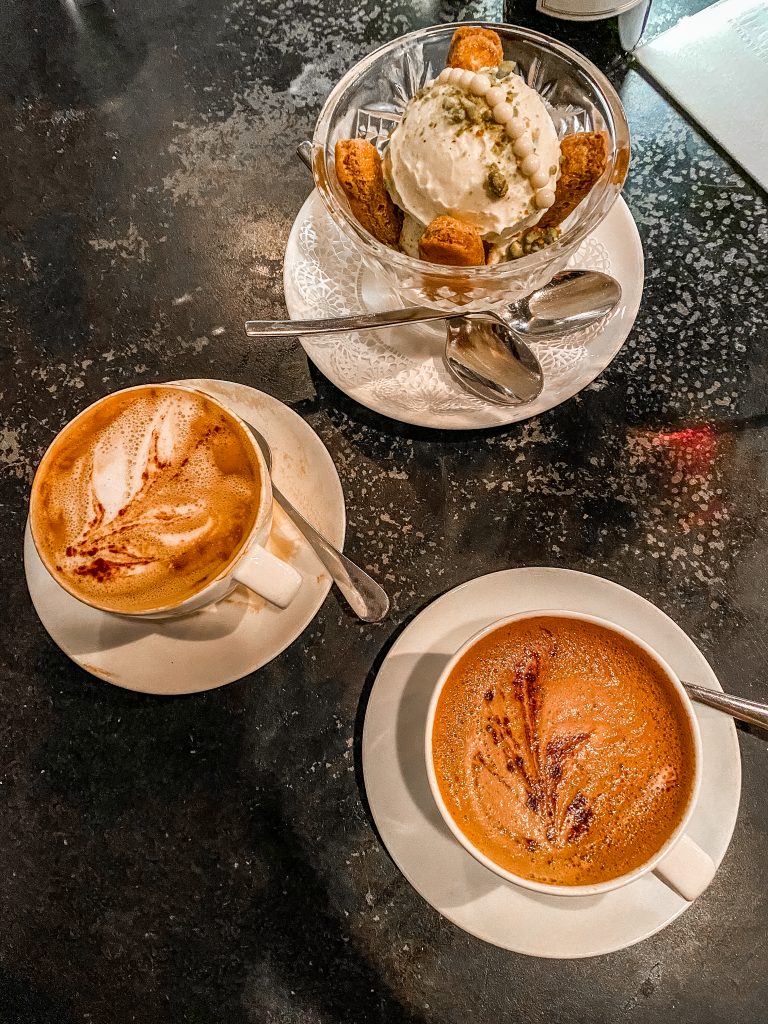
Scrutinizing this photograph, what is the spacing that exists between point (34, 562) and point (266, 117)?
721 millimetres

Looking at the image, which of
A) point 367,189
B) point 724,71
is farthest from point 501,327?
point 724,71

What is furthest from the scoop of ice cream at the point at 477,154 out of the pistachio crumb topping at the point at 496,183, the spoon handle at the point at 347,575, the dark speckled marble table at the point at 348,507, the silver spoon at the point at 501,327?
the spoon handle at the point at 347,575

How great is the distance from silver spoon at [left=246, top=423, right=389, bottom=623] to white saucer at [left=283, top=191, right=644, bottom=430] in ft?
0.48

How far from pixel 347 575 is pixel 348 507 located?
122mm

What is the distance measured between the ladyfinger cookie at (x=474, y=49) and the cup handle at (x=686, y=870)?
84cm

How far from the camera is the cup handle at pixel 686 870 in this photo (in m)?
0.69

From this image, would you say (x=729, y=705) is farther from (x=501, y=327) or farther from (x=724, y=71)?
(x=724, y=71)

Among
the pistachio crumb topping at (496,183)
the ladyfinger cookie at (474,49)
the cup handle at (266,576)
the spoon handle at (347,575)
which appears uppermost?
the ladyfinger cookie at (474,49)

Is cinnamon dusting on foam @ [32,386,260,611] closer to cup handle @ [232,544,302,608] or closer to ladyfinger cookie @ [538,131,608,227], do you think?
cup handle @ [232,544,302,608]

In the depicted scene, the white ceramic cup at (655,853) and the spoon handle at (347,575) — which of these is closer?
the white ceramic cup at (655,853)

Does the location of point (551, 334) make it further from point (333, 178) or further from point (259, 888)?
point (259, 888)

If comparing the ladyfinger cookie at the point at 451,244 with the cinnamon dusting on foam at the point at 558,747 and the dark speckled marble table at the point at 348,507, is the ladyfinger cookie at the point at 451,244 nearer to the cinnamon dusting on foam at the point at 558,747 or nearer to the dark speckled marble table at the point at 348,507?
the dark speckled marble table at the point at 348,507

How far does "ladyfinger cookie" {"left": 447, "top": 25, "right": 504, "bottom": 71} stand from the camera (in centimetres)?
84

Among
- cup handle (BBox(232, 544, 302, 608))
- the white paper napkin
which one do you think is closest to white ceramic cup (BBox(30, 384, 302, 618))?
cup handle (BBox(232, 544, 302, 608))
